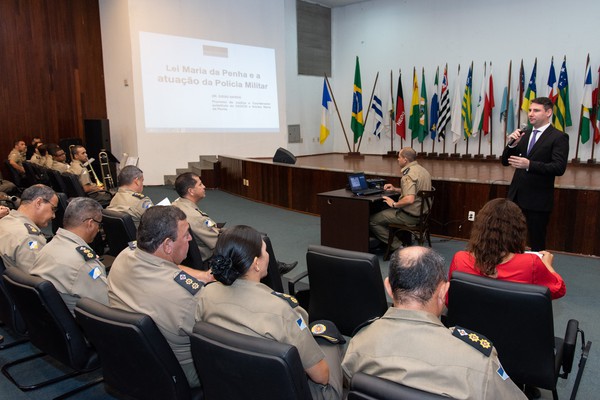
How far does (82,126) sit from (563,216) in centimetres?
915

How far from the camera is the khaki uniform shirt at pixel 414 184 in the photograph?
4.46 m

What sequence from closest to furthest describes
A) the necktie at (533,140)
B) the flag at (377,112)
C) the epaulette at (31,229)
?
the epaulette at (31,229) → the necktie at (533,140) → the flag at (377,112)

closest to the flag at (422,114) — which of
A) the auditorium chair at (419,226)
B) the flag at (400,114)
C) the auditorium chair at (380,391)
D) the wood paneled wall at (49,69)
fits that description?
the flag at (400,114)

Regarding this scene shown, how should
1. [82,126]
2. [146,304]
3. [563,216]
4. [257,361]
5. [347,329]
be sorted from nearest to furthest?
[257,361], [146,304], [347,329], [563,216], [82,126]

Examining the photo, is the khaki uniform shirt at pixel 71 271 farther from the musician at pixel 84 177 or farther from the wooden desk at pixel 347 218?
the musician at pixel 84 177

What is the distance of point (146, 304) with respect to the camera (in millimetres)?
1721

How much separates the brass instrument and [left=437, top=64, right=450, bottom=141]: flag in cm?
700

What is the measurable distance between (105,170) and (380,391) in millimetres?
8994

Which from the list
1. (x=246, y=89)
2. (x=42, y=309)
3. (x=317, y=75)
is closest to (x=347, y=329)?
(x=42, y=309)

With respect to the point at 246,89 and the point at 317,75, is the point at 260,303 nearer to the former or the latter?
the point at 246,89

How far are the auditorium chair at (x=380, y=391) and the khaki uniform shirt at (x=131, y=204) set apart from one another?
9.74ft

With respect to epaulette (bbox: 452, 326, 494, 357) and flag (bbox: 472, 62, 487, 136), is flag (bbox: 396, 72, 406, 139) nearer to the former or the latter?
flag (bbox: 472, 62, 487, 136)

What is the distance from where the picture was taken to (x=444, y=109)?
10070mm

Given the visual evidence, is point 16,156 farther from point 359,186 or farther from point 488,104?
point 488,104
